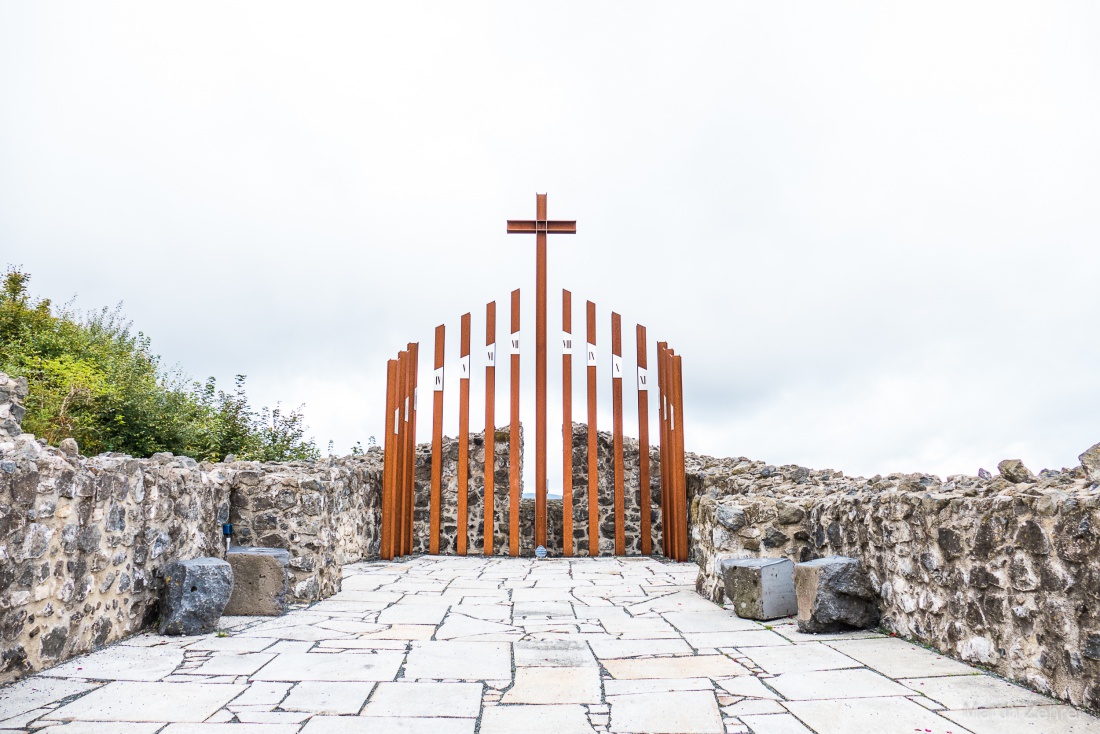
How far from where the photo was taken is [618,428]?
35.2 ft

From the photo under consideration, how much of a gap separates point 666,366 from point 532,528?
3578 mm

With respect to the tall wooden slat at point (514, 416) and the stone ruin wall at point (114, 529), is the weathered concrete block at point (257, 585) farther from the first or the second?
the tall wooden slat at point (514, 416)

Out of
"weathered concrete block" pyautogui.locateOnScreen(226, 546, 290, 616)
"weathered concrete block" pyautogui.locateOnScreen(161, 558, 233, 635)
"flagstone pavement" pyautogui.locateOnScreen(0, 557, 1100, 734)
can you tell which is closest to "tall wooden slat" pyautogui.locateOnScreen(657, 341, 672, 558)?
"flagstone pavement" pyautogui.locateOnScreen(0, 557, 1100, 734)

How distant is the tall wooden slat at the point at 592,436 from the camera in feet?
35.1

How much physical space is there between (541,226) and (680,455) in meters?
4.34

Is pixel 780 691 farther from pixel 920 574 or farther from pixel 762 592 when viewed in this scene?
pixel 762 592

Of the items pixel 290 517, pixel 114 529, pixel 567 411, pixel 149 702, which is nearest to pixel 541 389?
pixel 567 411

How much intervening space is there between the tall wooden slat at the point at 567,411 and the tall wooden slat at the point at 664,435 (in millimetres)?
1450

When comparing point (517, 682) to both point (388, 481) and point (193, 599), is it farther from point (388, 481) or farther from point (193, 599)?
point (388, 481)

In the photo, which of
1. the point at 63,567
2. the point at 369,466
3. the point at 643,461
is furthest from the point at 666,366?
the point at 63,567

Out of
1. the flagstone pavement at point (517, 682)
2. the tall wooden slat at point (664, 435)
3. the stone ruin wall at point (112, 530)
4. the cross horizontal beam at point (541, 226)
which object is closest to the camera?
the flagstone pavement at point (517, 682)

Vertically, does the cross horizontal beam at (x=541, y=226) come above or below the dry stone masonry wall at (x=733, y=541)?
above

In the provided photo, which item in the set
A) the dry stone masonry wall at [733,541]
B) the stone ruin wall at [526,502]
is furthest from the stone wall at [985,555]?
the stone ruin wall at [526,502]

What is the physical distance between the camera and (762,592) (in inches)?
213
